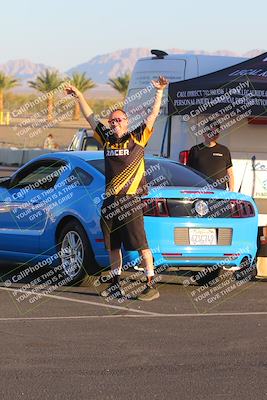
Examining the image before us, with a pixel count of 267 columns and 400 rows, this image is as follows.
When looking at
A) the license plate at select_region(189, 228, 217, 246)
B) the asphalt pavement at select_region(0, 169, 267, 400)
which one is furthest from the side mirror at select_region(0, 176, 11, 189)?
the license plate at select_region(189, 228, 217, 246)

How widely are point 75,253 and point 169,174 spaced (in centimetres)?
133

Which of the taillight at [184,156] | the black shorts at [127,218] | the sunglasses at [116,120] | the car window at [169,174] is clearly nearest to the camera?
the black shorts at [127,218]

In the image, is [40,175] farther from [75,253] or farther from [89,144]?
[89,144]

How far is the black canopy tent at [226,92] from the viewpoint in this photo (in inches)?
485

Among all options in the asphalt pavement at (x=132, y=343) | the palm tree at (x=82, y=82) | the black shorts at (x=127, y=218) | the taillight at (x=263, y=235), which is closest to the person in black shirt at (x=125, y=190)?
the black shorts at (x=127, y=218)

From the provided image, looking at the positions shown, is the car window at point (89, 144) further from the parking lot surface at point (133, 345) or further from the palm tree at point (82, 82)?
the palm tree at point (82, 82)

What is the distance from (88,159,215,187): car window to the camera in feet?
33.1

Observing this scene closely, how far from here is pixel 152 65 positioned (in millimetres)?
15180

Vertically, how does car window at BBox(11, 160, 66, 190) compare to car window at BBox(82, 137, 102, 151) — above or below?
above

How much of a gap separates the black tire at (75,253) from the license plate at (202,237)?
3.40 feet

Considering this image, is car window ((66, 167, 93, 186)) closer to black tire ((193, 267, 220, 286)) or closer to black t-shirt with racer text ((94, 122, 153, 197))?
black t-shirt with racer text ((94, 122, 153, 197))

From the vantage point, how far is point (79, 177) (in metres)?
10.2

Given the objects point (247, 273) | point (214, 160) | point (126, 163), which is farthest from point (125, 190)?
point (214, 160)

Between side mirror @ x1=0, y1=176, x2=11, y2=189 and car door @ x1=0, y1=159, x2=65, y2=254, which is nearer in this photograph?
car door @ x1=0, y1=159, x2=65, y2=254
